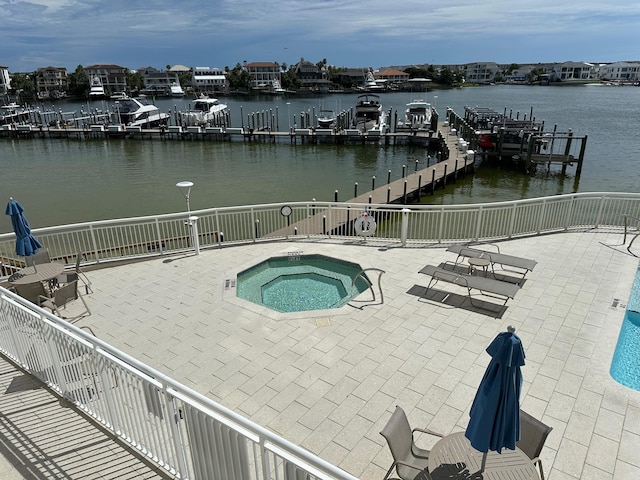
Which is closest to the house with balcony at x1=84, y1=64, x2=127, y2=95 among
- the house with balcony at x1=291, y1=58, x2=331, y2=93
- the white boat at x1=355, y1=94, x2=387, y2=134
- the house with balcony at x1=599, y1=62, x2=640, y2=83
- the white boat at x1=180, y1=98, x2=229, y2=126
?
the house with balcony at x1=291, y1=58, x2=331, y2=93

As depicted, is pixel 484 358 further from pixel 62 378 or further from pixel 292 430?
pixel 62 378

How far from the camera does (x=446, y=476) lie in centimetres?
347

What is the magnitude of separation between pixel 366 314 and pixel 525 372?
2712 mm

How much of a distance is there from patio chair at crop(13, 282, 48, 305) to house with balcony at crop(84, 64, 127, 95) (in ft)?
426

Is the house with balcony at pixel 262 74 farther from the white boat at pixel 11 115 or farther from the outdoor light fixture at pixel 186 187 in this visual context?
the outdoor light fixture at pixel 186 187

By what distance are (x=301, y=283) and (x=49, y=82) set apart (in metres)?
140

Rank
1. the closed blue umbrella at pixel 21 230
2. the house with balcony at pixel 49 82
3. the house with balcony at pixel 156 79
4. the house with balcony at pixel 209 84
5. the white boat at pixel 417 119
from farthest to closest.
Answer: the house with balcony at pixel 156 79, the house with balcony at pixel 209 84, the house with balcony at pixel 49 82, the white boat at pixel 417 119, the closed blue umbrella at pixel 21 230

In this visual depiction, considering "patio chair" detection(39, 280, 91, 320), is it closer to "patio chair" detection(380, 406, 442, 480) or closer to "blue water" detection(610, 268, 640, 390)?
"patio chair" detection(380, 406, 442, 480)

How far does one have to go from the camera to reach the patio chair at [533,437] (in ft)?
12.6

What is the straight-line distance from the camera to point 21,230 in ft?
25.2

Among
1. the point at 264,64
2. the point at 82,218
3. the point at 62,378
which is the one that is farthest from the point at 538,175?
the point at 264,64

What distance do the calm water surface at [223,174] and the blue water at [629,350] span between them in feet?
58.3

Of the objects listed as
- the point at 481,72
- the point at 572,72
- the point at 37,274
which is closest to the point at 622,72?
the point at 572,72

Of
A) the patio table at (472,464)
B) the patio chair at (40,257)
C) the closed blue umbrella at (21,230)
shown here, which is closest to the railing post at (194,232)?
the patio chair at (40,257)
